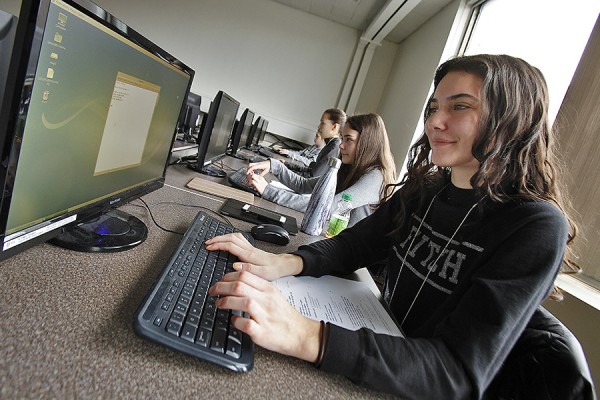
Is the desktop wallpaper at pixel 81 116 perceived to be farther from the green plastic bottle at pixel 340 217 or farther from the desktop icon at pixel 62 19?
the green plastic bottle at pixel 340 217

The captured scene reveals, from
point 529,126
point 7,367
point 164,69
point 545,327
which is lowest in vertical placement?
point 7,367

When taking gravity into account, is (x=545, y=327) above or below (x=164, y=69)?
below

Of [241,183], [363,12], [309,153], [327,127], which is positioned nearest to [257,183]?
[241,183]

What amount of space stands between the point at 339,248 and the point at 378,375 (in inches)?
17.8

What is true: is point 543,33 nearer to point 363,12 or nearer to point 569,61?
point 569,61

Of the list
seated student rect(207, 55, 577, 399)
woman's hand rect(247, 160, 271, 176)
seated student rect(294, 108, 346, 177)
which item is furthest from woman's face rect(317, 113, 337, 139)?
seated student rect(207, 55, 577, 399)

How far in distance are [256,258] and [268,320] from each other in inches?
10.1

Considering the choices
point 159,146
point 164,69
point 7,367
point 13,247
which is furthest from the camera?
point 159,146

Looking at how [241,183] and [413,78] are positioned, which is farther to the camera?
[413,78]

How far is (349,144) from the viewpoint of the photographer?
207cm

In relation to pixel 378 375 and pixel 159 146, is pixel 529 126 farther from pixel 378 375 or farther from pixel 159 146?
pixel 159 146

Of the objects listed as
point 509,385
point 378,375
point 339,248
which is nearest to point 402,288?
point 339,248

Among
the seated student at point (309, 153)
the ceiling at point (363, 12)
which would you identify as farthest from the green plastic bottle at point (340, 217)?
the ceiling at point (363, 12)

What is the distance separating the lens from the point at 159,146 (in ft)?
2.96
